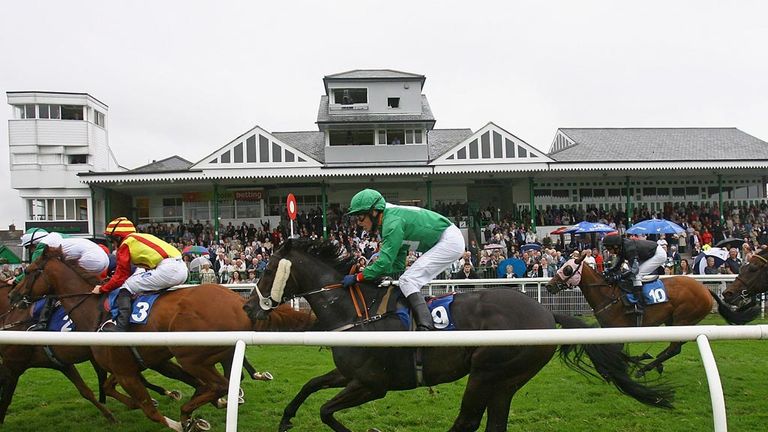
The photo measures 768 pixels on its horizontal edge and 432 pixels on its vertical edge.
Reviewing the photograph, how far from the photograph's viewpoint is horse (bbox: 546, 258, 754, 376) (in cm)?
607

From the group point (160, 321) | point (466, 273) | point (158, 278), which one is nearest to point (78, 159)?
point (466, 273)

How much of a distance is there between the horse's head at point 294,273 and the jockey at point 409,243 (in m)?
0.25

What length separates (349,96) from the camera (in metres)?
23.3

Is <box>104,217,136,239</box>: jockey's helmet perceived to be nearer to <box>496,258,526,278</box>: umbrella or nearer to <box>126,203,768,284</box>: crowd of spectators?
<box>496,258,526,278</box>: umbrella

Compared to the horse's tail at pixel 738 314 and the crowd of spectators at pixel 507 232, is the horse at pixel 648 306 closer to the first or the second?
the horse's tail at pixel 738 314

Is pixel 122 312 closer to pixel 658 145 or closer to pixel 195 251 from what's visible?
pixel 195 251

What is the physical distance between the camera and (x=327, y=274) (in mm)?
3828

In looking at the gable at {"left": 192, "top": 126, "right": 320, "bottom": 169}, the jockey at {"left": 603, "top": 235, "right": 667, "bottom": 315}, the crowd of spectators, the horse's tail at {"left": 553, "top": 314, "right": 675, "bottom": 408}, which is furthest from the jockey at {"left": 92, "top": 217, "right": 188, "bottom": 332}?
the gable at {"left": 192, "top": 126, "right": 320, "bottom": 169}

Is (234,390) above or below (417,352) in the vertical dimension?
above

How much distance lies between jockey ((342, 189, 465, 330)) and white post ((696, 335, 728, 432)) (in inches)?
65.8

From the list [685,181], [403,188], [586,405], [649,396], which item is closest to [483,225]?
[403,188]

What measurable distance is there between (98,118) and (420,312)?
25813mm

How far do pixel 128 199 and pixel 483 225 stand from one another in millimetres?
14028

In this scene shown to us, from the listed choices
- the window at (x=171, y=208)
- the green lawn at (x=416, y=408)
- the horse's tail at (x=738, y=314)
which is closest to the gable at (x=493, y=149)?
the window at (x=171, y=208)
